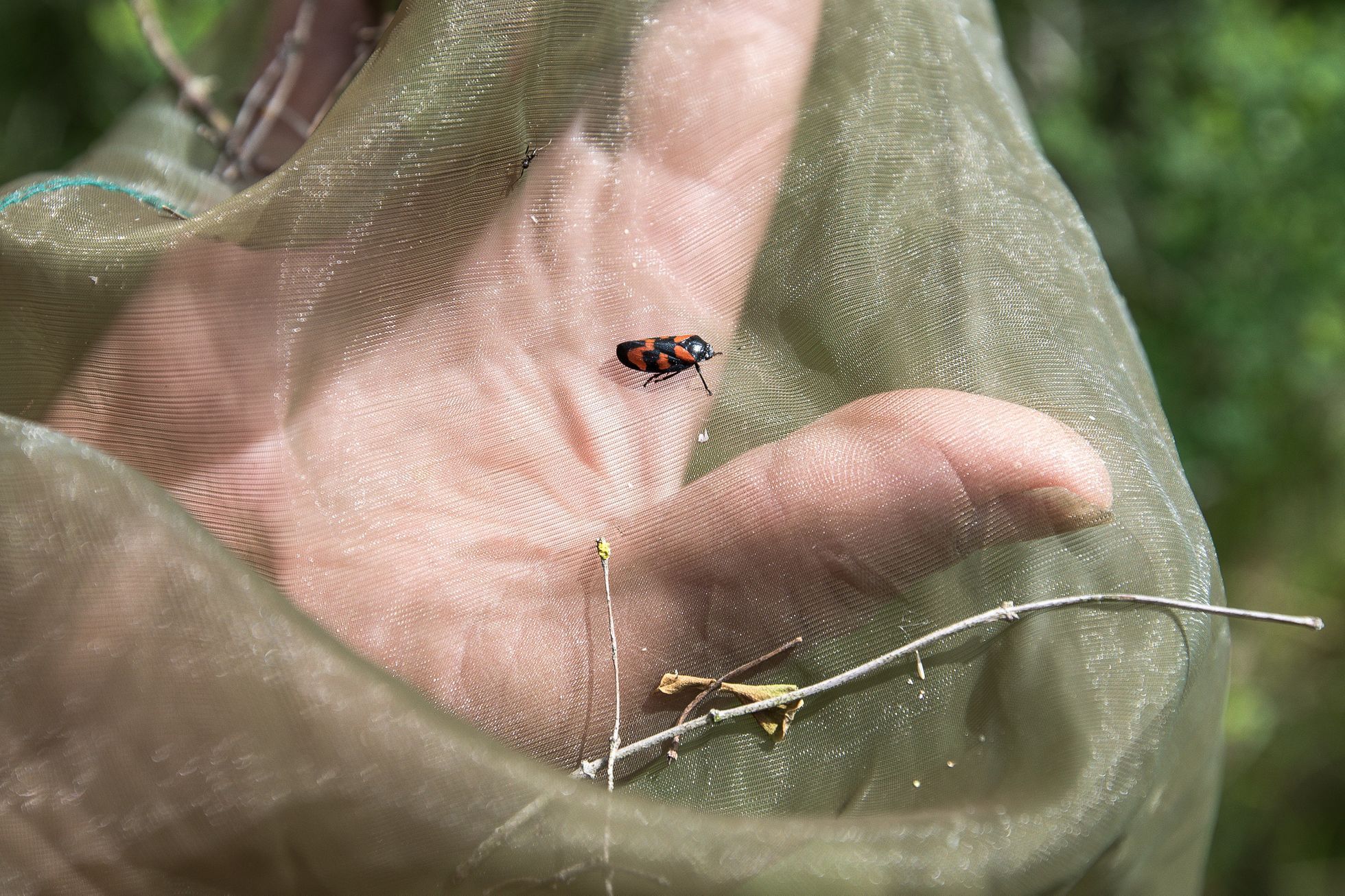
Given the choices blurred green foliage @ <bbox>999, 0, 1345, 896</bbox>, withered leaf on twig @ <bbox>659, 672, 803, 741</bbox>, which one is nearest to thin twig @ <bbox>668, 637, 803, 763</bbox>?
withered leaf on twig @ <bbox>659, 672, 803, 741</bbox>

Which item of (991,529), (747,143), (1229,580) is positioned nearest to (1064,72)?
(1229,580)

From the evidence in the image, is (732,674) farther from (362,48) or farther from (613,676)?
(362,48)

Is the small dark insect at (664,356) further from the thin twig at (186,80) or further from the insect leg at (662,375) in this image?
the thin twig at (186,80)

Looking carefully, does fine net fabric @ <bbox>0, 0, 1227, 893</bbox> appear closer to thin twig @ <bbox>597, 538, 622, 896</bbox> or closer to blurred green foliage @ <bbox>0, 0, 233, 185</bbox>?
thin twig @ <bbox>597, 538, 622, 896</bbox>

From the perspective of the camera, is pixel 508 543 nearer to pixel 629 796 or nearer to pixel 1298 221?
pixel 629 796

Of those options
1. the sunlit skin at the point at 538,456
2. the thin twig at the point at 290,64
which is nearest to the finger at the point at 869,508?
the sunlit skin at the point at 538,456
